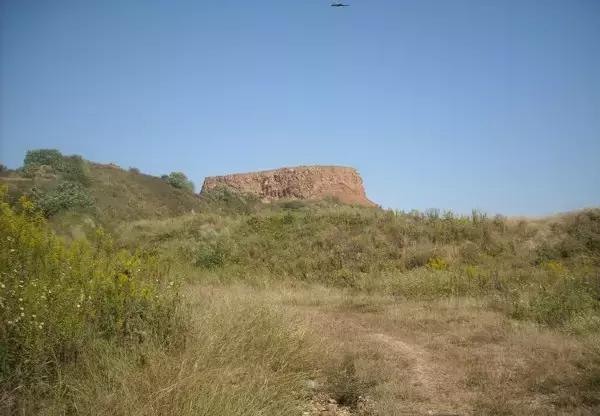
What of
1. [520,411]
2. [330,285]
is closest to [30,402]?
[520,411]

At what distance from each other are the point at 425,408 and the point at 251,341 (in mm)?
1883

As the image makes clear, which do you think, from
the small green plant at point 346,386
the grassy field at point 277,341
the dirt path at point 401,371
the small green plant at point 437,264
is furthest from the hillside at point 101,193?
the small green plant at point 346,386

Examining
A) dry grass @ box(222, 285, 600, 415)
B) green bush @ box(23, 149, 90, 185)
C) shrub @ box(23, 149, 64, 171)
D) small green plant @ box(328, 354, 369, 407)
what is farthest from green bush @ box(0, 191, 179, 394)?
shrub @ box(23, 149, 64, 171)

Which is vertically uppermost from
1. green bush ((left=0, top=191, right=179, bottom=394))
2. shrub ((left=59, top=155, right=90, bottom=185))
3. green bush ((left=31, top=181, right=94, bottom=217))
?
shrub ((left=59, top=155, right=90, bottom=185))

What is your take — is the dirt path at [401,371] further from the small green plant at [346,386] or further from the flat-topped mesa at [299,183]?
the flat-topped mesa at [299,183]

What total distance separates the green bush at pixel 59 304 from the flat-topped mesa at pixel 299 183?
65.2 metres

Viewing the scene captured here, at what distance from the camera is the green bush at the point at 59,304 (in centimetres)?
312

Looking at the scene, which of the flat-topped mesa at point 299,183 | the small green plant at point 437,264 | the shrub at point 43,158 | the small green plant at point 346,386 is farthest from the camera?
the flat-topped mesa at point 299,183

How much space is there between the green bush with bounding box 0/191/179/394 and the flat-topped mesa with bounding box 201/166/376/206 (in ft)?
214

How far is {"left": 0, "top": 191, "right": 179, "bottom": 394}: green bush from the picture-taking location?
312 centimetres

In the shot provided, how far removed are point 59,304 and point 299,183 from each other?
2716 inches

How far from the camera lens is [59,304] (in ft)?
11.2

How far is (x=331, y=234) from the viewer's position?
57.3 feet

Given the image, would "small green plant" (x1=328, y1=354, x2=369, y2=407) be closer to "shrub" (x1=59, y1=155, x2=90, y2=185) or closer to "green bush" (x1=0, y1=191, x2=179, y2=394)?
"green bush" (x1=0, y1=191, x2=179, y2=394)
